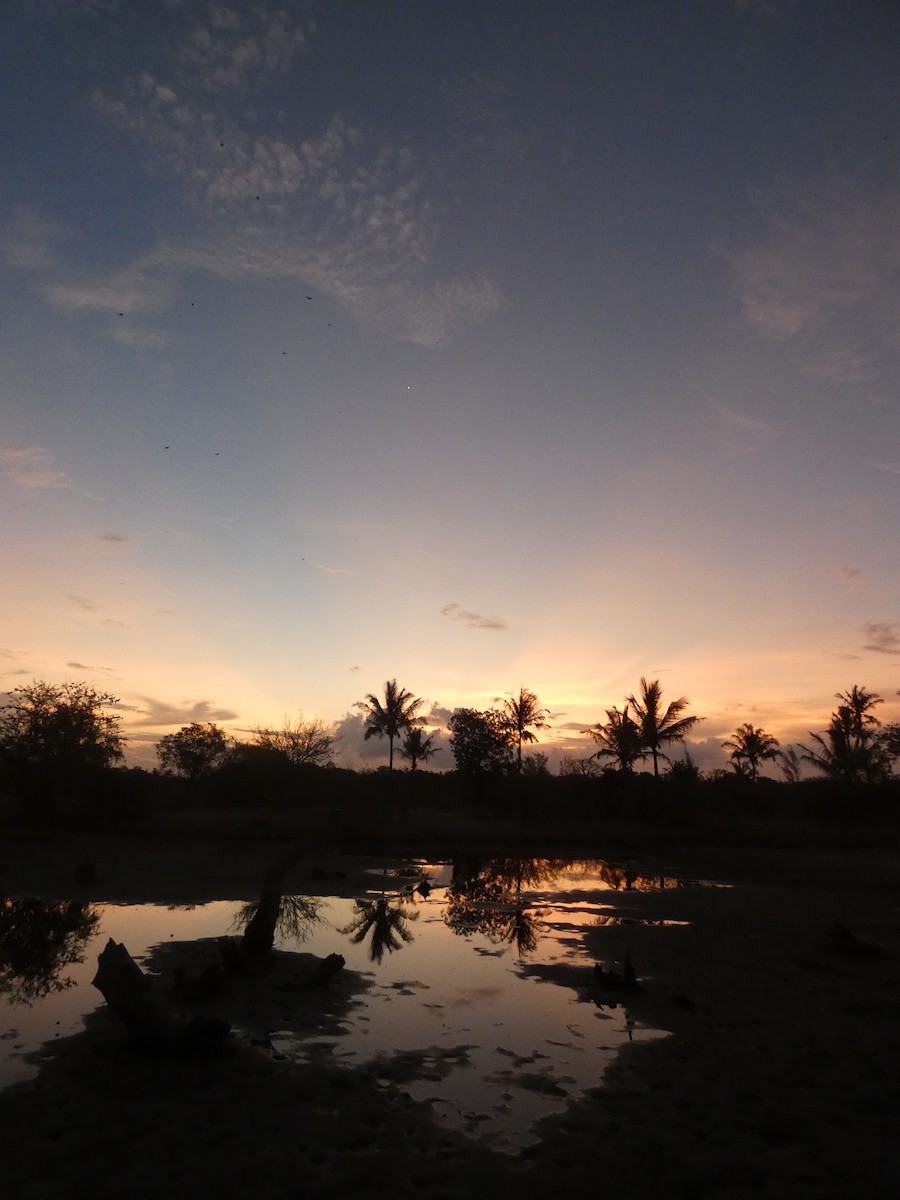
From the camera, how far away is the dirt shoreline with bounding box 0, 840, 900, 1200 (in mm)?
5254

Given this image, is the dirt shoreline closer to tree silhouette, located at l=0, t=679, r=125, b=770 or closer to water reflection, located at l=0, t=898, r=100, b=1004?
water reflection, located at l=0, t=898, r=100, b=1004

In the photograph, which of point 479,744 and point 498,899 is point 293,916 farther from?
point 479,744

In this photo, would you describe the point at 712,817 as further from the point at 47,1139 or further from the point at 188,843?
the point at 47,1139

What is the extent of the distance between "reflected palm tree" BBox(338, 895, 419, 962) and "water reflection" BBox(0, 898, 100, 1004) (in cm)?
495

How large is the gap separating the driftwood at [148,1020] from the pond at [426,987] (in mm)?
777

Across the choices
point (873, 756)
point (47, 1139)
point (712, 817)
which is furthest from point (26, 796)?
point (873, 756)

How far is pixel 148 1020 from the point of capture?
7.37 m

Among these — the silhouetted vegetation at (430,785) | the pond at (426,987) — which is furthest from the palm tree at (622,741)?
the pond at (426,987)

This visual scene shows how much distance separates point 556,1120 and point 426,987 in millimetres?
4674

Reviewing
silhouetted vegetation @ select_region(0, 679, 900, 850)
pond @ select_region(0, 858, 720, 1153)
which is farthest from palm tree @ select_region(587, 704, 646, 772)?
pond @ select_region(0, 858, 720, 1153)

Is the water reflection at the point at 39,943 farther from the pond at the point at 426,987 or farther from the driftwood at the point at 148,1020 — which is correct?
the driftwood at the point at 148,1020

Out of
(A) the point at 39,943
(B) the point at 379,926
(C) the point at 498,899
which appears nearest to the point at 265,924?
(B) the point at 379,926

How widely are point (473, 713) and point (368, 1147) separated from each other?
4447 centimetres

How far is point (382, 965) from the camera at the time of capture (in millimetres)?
11812
